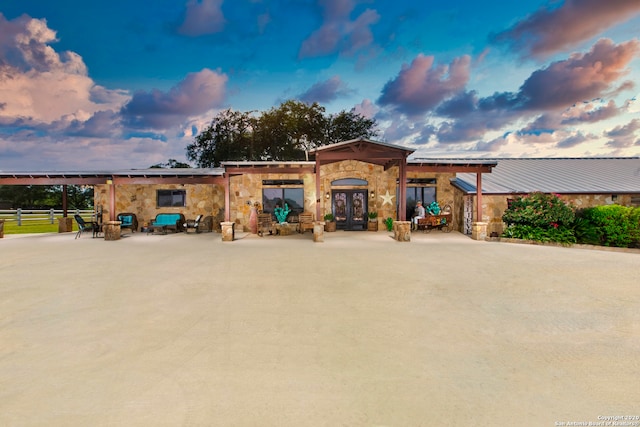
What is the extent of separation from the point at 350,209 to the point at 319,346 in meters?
13.6

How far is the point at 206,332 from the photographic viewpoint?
4.21 m

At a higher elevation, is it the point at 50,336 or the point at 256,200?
the point at 256,200

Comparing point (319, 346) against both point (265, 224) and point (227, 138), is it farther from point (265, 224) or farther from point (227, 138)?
point (227, 138)

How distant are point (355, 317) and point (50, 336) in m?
3.90

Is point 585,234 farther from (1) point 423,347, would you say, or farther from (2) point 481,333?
(1) point 423,347

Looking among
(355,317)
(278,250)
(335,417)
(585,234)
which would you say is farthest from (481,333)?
(585,234)

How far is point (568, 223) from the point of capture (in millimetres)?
12180

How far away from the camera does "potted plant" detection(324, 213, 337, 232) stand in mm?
16425

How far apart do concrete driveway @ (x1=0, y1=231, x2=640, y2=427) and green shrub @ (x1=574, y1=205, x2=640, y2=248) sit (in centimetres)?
410

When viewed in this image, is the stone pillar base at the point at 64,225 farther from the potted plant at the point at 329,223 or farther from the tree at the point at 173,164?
the tree at the point at 173,164

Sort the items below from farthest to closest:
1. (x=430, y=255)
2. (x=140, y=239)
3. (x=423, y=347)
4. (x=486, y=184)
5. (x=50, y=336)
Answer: (x=486, y=184)
(x=140, y=239)
(x=430, y=255)
(x=50, y=336)
(x=423, y=347)

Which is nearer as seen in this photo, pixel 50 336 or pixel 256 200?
pixel 50 336

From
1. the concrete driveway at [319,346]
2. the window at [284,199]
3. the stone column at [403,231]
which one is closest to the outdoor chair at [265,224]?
the window at [284,199]

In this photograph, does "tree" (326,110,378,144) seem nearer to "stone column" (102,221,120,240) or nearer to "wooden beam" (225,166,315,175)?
"wooden beam" (225,166,315,175)
